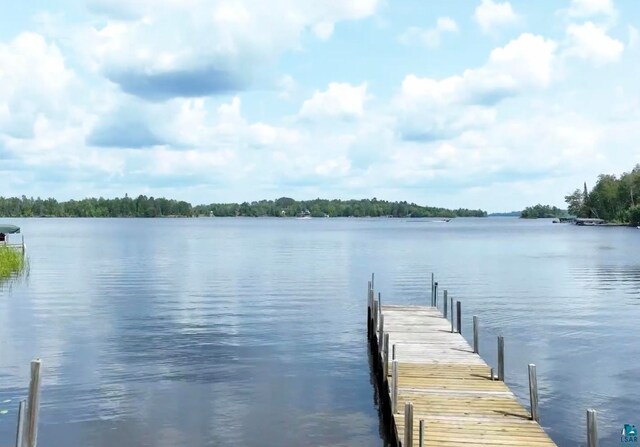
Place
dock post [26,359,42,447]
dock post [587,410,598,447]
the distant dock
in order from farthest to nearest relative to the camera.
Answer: the distant dock, dock post [26,359,42,447], dock post [587,410,598,447]

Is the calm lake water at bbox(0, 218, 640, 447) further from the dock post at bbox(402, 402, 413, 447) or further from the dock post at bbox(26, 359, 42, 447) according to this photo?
the dock post at bbox(402, 402, 413, 447)

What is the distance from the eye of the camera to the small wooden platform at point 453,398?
16188 mm

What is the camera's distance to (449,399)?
1938cm

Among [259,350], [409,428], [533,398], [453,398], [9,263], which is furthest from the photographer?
[9,263]

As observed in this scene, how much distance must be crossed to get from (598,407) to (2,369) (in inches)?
938

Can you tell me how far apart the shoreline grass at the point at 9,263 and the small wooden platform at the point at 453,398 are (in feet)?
159

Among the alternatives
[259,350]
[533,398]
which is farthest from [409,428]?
[259,350]

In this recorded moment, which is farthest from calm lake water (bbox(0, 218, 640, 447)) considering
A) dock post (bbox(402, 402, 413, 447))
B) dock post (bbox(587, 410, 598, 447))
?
dock post (bbox(587, 410, 598, 447))

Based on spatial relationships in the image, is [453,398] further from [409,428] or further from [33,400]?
[33,400]

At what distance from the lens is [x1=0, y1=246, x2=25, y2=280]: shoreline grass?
65.0 metres

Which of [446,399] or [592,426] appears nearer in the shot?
[592,426]

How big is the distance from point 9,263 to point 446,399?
5977 centimetres

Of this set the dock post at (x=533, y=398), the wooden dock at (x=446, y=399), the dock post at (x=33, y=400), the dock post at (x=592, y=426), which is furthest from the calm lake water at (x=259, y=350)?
the dock post at (x=592, y=426)

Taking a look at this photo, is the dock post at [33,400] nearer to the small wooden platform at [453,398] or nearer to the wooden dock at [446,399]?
the wooden dock at [446,399]
